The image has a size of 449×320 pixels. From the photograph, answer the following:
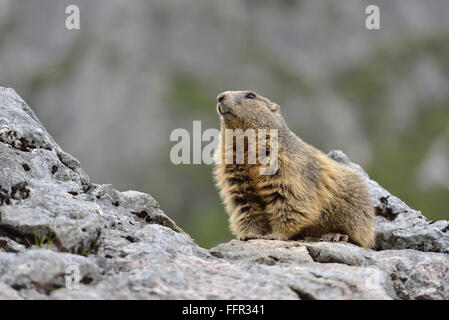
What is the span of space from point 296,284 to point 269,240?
2.87 m

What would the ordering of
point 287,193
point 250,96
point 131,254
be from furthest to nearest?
point 250,96, point 287,193, point 131,254

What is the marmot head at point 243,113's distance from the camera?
1209 cm

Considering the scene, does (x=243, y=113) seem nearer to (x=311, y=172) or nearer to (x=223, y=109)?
(x=223, y=109)

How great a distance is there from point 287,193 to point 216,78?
407ft

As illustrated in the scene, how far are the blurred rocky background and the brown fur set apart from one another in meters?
96.0

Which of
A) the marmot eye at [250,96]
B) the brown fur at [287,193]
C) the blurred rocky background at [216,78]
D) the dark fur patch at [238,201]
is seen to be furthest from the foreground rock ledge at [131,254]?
the blurred rocky background at [216,78]

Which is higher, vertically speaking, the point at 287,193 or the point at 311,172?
the point at 311,172

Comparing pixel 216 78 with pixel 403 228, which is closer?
pixel 403 228

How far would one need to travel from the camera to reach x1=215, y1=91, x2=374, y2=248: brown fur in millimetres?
11375

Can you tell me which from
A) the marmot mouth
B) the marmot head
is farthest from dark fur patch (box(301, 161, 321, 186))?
the marmot mouth

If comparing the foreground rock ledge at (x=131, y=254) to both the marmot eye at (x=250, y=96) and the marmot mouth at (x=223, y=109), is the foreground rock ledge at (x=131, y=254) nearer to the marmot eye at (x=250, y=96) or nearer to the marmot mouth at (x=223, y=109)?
the marmot mouth at (x=223, y=109)

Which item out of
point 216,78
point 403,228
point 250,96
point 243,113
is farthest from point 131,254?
point 216,78

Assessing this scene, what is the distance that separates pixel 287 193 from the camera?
1135 centimetres
